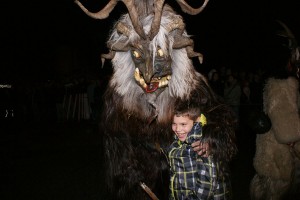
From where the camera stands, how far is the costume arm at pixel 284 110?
3846 millimetres

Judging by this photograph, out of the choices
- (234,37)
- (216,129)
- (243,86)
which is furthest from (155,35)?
(234,37)

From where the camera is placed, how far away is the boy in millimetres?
2770

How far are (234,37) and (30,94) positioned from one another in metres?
10.7

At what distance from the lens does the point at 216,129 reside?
2.88 metres

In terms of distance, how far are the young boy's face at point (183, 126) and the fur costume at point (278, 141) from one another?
1425 millimetres

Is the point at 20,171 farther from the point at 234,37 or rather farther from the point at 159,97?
the point at 234,37

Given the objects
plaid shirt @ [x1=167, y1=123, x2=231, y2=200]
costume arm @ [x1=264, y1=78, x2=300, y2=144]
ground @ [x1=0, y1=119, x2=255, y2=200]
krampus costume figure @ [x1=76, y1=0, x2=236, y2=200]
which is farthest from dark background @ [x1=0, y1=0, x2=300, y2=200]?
costume arm @ [x1=264, y1=78, x2=300, y2=144]

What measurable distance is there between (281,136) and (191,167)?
4.98 feet

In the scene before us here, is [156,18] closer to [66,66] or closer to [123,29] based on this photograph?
[123,29]

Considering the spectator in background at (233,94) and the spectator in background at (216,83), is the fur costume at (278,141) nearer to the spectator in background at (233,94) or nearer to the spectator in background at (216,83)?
the spectator in background at (216,83)

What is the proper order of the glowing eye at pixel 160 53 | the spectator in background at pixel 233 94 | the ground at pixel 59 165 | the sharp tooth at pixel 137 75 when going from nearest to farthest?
the glowing eye at pixel 160 53 → the sharp tooth at pixel 137 75 → the ground at pixel 59 165 → the spectator in background at pixel 233 94

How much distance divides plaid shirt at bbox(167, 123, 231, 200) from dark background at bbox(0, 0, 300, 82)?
37.2ft

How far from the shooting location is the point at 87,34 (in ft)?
73.2

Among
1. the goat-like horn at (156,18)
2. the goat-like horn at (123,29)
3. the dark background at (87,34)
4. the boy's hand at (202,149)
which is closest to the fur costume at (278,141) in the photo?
the boy's hand at (202,149)
